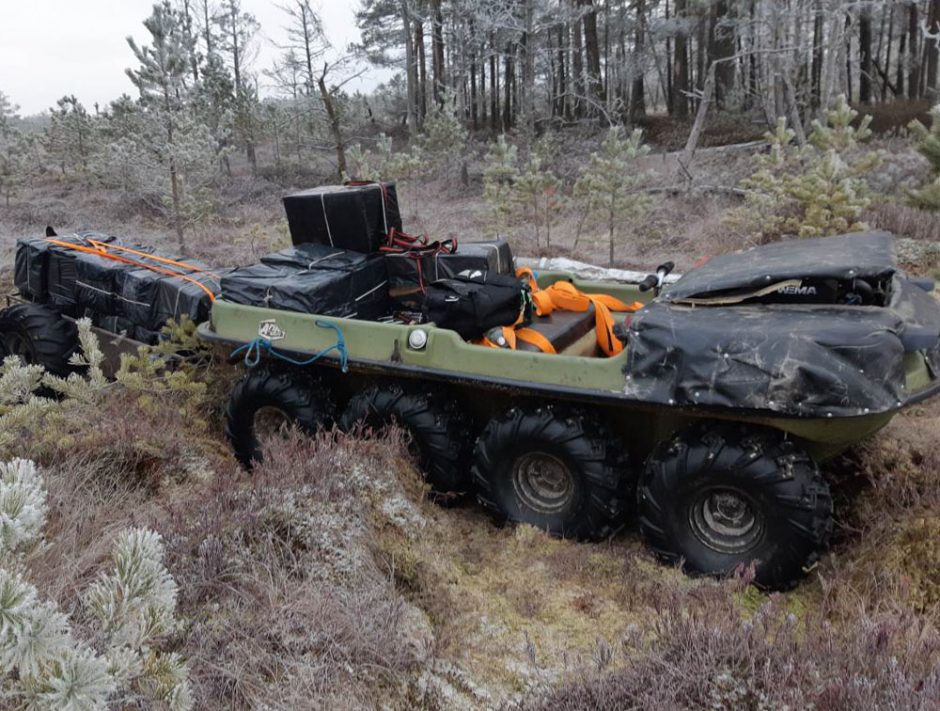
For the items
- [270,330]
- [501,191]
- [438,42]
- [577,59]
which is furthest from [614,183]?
[577,59]

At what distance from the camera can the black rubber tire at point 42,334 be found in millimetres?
6227

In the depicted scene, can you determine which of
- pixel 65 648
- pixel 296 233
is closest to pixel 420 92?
pixel 296 233

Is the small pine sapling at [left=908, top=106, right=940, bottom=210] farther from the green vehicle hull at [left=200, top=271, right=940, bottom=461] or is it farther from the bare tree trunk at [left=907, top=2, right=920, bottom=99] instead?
the bare tree trunk at [left=907, top=2, right=920, bottom=99]

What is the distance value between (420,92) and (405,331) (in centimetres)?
2951

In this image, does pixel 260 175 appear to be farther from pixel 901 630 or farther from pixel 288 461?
pixel 901 630

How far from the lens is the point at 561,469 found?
3.98 m

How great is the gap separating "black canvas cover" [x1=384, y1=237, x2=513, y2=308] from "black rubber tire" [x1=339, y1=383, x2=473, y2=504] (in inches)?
46.7

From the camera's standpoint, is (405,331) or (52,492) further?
(405,331)

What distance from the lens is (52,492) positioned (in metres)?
3.62

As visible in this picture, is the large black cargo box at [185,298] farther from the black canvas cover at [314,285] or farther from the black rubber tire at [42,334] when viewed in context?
the black rubber tire at [42,334]

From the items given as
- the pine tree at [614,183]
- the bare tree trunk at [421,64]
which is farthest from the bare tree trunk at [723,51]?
the pine tree at [614,183]

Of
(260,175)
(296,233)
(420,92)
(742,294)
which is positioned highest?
(420,92)

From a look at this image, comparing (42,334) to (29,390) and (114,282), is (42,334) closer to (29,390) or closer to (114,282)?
(114,282)

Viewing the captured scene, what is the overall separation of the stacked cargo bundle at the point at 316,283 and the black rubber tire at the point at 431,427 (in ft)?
2.77
